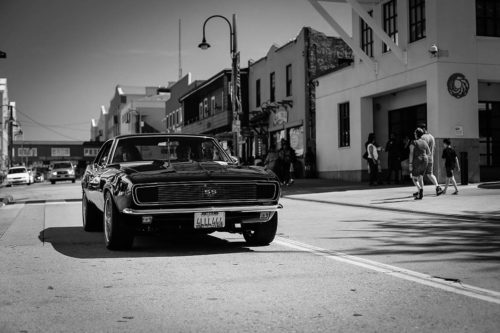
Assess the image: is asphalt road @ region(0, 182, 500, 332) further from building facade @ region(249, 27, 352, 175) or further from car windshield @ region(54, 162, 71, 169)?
car windshield @ region(54, 162, 71, 169)

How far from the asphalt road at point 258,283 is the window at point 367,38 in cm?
1663

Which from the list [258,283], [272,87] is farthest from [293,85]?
[258,283]

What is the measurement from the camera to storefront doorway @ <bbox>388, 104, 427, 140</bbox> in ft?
A: 75.4

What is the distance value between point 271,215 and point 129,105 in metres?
78.2

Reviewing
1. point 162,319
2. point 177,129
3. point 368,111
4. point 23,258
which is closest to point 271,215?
point 23,258

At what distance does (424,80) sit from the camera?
20.9 metres

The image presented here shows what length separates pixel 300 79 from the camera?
31156 mm

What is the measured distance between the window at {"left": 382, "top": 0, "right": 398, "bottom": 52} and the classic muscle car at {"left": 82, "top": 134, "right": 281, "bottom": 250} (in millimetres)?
16536

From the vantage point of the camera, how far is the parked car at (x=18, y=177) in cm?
4697

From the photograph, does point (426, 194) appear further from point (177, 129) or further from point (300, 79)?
point (177, 129)

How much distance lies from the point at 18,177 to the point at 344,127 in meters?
29.5

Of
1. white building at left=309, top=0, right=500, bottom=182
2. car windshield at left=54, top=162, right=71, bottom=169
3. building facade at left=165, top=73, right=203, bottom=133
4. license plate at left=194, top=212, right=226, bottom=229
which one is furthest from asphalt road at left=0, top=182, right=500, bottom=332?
building facade at left=165, top=73, right=203, bottom=133

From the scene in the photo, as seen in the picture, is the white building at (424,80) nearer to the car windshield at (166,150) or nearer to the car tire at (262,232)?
the car windshield at (166,150)

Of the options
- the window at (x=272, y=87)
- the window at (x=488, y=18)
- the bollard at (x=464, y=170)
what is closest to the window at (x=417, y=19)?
the window at (x=488, y=18)
